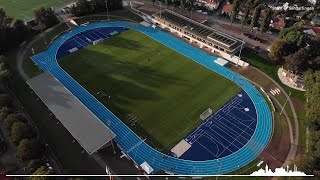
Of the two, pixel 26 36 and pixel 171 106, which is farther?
pixel 26 36

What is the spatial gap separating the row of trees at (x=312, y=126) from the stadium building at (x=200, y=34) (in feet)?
64.2

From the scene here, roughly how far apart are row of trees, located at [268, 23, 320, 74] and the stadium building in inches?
394

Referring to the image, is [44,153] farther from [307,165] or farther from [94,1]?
[94,1]

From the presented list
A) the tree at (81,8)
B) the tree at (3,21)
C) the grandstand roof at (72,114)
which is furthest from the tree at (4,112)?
the tree at (81,8)

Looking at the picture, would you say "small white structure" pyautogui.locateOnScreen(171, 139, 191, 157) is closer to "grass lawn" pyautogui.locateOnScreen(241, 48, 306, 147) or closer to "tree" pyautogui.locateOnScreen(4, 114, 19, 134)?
→ "grass lawn" pyautogui.locateOnScreen(241, 48, 306, 147)

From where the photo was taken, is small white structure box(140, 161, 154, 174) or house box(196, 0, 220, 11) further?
house box(196, 0, 220, 11)

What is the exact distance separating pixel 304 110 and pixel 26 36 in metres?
74.6

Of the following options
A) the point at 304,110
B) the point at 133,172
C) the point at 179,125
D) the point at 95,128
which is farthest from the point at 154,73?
the point at 304,110

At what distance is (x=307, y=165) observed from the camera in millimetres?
47438

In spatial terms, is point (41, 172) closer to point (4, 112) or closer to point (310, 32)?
point (4, 112)

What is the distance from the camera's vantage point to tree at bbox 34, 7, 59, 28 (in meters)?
84.6

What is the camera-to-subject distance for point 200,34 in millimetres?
80688

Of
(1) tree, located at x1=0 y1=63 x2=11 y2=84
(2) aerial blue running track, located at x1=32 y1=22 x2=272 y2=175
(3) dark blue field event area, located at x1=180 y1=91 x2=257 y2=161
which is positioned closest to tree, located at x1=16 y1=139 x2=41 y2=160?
(2) aerial blue running track, located at x1=32 y1=22 x2=272 y2=175

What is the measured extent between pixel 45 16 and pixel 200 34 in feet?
149
